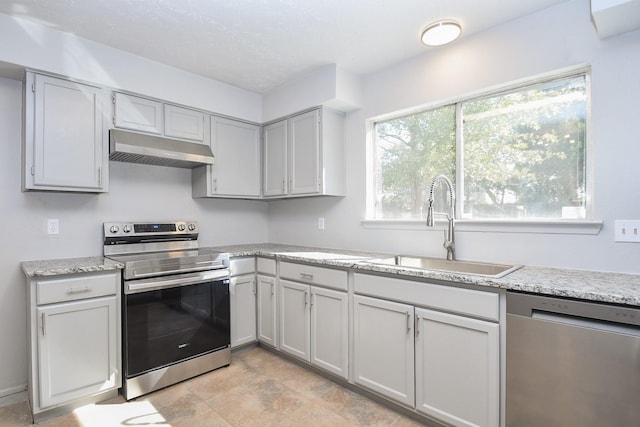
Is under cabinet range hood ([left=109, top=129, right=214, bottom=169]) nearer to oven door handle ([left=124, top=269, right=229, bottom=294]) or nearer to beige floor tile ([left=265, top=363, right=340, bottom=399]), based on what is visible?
oven door handle ([left=124, top=269, right=229, bottom=294])

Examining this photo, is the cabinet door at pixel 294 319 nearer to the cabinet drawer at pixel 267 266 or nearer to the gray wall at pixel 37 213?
the cabinet drawer at pixel 267 266

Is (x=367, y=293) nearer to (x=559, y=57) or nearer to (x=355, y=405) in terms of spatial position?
(x=355, y=405)

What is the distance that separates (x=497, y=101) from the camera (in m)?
2.25

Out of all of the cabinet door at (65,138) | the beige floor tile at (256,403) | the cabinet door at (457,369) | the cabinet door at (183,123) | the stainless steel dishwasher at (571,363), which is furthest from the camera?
the cabinet door at (183,123)

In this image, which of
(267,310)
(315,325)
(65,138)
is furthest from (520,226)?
(65,138)

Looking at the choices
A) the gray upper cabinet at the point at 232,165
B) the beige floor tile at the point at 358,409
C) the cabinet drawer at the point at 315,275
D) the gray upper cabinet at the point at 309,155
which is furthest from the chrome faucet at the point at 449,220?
the gray upper cabinet at the point at 232,165

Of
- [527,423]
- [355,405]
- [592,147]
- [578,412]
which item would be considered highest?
[592,147]

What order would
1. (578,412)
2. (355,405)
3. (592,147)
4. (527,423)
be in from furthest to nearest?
(355,405)
(592,147)
(527,423)
(578,412)

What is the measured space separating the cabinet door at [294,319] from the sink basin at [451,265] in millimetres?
677

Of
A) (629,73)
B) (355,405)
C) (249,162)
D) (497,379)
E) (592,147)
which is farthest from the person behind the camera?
(249,162)

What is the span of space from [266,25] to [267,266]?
183 cm

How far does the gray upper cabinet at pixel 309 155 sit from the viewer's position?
9.53 ft

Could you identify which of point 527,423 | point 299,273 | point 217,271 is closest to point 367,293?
point 299,273

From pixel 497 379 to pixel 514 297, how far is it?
420 millimetres
